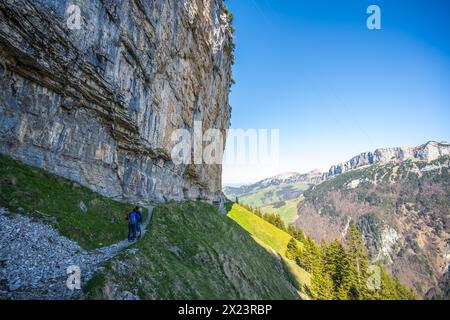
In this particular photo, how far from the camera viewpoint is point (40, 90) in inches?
890


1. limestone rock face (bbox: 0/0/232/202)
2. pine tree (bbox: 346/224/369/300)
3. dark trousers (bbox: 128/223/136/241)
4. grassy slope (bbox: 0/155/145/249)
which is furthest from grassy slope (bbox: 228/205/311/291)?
dark trousers (bbox: 128/223/136/241)

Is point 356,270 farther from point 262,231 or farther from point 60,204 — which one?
point 60,204

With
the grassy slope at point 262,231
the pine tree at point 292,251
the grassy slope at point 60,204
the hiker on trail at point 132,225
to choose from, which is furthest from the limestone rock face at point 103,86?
the pine tree at point 292,251

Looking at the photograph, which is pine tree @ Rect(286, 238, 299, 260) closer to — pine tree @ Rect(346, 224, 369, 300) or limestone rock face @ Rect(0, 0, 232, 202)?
pine tree @ Rect(346, 224, 369, 300)

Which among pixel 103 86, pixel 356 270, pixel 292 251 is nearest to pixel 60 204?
pixel 103 86

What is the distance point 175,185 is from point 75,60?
2937cm

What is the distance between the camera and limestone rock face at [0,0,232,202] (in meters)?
20.0

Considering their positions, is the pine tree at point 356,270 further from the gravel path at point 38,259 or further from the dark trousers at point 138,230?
the gravel path at point 38,259

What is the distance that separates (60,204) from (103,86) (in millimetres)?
13268

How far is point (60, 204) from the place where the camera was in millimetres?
18141

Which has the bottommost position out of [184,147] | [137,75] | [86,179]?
[86,179]

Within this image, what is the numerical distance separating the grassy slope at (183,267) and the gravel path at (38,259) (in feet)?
4.33
